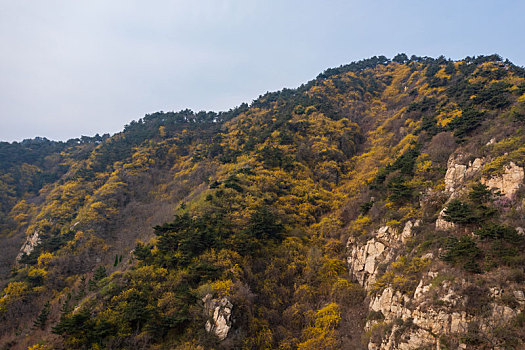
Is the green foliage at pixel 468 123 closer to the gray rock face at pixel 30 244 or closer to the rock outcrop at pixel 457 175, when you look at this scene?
the rock outcrop at pixel 457 175

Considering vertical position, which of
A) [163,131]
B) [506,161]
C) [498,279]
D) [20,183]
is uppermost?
[163,131]

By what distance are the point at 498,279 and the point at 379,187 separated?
1270 centimetres

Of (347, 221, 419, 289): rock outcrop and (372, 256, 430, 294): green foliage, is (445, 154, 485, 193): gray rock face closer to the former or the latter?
(347, 221, 419, 289): rock outcrop

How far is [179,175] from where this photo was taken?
4378 centimetres

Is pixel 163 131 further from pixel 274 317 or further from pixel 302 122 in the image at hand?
pixel 274 317

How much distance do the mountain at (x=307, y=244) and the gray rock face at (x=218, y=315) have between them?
76 mm

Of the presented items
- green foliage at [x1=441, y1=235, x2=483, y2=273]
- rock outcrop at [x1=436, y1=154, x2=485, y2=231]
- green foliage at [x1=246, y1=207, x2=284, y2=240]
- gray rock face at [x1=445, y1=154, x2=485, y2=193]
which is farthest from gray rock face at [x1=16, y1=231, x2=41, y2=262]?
gray rock face at [x1=445, y1=154, x2=485, y2=193]

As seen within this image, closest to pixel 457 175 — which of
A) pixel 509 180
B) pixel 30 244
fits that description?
pixel 509 180

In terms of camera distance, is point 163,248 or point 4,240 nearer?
point 163,248

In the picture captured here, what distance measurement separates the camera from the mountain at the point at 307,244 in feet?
42.2

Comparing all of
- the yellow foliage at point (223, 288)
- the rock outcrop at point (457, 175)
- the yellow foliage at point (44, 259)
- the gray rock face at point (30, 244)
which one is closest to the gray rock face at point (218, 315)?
the yellow foliage at point (223, 288)

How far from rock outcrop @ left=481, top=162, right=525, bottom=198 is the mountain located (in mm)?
72

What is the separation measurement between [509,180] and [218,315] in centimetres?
1852

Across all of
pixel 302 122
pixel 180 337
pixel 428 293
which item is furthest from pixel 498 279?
pixel 302 122
